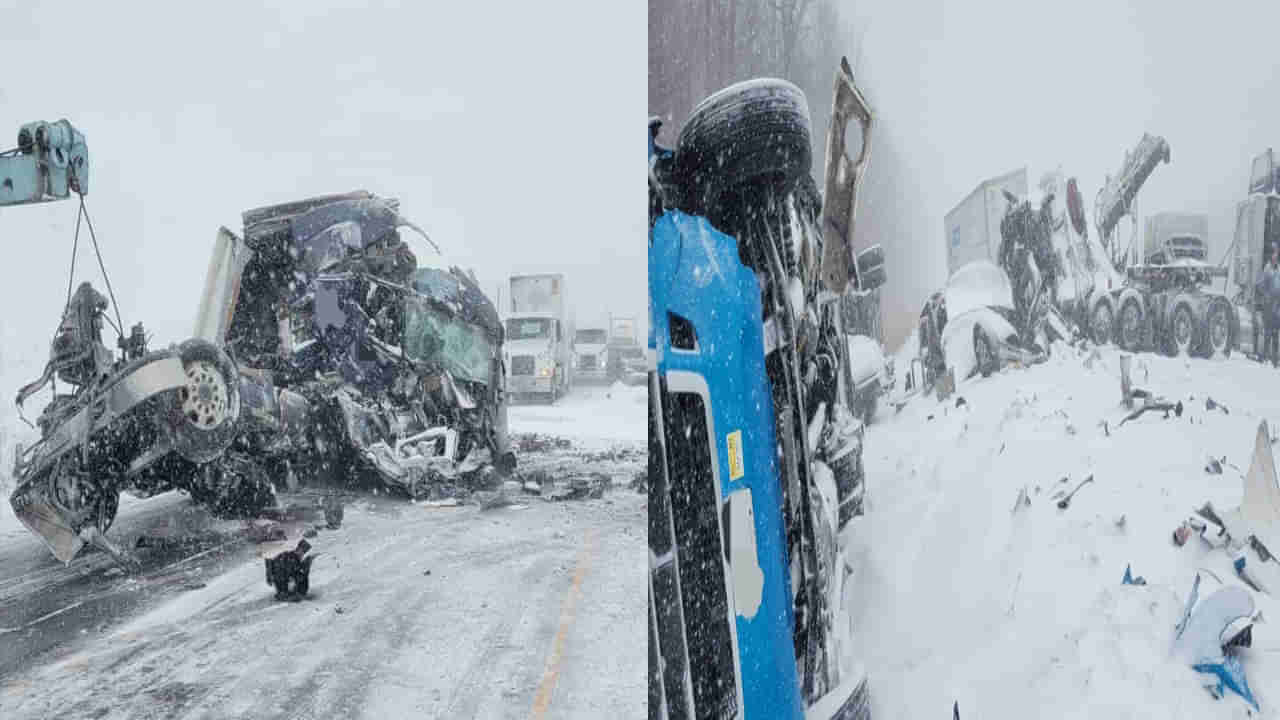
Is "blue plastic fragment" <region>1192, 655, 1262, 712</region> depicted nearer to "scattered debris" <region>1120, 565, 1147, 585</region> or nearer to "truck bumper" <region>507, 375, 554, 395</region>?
"scattered debris" <region>1120, 565, 1147, 585</region>

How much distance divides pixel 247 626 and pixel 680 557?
0.94 m

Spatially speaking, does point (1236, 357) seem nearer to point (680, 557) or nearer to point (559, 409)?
point (680, 557)

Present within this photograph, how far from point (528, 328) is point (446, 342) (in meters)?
0.21

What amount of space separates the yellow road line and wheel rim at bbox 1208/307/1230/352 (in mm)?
1368

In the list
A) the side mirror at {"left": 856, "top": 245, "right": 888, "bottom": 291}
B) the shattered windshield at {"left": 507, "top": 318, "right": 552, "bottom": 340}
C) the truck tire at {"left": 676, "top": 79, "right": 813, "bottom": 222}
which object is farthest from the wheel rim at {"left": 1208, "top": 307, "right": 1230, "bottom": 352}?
the shattered windshield at {"left": 507, "top": 318, "right": 552, "bottom": 340}

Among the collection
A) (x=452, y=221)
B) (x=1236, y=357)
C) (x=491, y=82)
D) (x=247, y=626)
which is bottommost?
(x=247, y=626)

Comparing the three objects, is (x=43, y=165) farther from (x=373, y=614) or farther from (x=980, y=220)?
(x=980, y=220)

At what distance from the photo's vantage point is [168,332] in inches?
61.4

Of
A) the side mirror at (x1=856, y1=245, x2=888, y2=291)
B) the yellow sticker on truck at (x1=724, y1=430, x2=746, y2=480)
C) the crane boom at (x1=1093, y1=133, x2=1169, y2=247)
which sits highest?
the crane boom at (x1=1093, y1=133, x2=1169, y2=247)

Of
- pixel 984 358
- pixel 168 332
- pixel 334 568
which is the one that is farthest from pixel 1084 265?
pixel 168 332

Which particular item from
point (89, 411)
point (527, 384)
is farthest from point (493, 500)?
point (89, 411)

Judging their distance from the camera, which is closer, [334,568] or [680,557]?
[334,568]

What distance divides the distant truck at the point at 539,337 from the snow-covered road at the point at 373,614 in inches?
3.4

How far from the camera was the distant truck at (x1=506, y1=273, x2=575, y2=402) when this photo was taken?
6.61 feet
